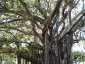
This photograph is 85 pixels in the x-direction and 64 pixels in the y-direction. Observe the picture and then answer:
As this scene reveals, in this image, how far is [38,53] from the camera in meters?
6.16

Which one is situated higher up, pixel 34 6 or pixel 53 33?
pixel 34 6

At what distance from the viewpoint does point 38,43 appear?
6.25 meters

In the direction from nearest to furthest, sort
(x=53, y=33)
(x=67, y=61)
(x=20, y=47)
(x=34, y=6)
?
1. (x=67, y=61)
2. (x=34, y=6)
3. (x=53, y=33)
4. (x=20, y=47)

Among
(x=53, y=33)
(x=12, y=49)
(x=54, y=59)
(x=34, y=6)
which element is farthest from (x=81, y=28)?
(x=12, y=49)

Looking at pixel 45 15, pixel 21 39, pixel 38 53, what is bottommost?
pixel 38 53

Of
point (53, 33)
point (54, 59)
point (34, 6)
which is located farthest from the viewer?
point (53, 33)

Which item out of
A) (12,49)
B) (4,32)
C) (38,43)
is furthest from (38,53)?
(4,32)

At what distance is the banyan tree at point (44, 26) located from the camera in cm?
461

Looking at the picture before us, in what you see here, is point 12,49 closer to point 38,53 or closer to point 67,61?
point 38,53

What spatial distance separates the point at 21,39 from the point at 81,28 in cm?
164

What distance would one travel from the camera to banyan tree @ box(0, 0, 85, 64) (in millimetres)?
4613

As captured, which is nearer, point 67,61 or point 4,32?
point 67,61

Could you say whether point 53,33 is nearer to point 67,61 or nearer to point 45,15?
point 45,15

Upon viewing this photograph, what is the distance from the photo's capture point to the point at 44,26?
524cm
